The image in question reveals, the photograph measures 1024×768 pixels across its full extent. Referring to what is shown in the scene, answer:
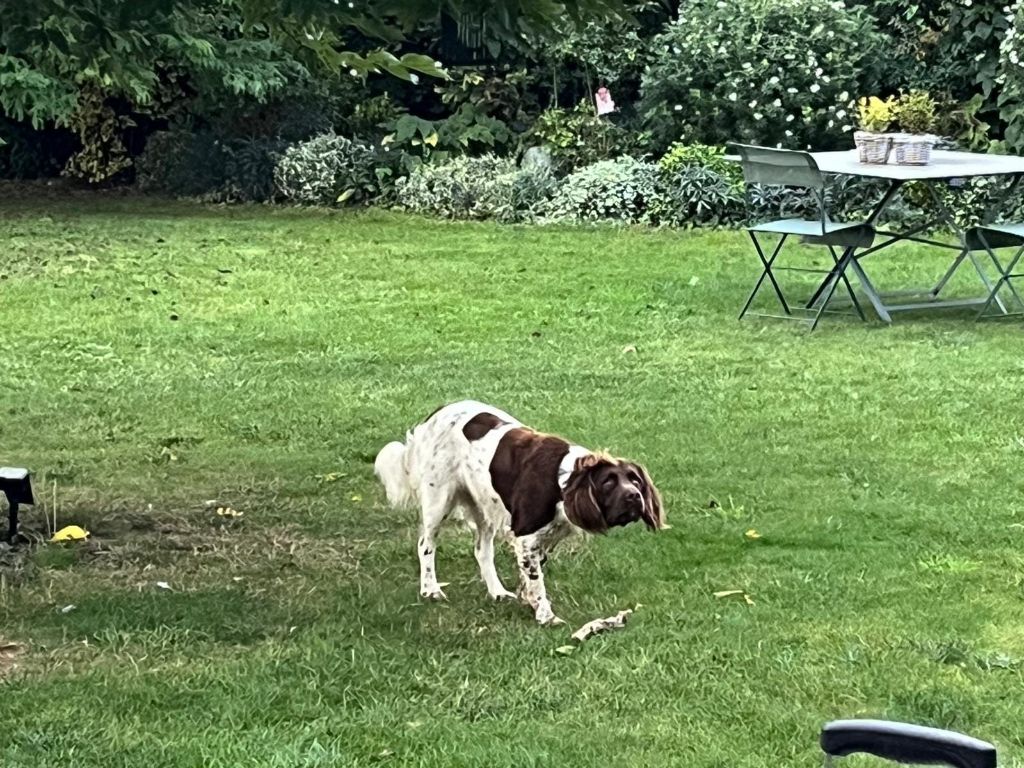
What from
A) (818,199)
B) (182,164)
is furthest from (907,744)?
(182,164)

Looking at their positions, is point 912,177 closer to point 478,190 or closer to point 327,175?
point 478,190

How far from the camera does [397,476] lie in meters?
4.53

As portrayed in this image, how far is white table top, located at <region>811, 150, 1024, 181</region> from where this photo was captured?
8445 millimetres

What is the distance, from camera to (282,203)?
52.2 ft

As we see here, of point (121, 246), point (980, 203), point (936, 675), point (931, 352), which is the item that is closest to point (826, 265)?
point (980, 203)

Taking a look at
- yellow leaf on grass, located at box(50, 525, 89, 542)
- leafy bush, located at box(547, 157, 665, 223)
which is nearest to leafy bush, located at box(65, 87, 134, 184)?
leafy bush, located at box(547, 157, 665, 223)

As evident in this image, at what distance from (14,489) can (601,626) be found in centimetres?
205

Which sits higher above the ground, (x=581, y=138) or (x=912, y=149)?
(x=912, y=149)

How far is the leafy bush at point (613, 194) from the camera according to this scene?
13.8 m

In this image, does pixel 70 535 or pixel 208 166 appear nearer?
pixel 70 535

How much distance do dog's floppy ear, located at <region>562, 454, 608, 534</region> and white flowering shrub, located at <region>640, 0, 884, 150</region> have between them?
10.8 metres

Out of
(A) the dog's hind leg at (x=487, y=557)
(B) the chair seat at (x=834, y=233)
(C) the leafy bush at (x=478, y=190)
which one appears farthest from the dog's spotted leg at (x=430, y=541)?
(C) the leafy bush at (x=478, y=190)

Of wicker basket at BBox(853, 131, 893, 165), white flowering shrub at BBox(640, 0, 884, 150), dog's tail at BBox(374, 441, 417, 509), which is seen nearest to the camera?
dog's tail at BBox(374, 441, 417, 509)

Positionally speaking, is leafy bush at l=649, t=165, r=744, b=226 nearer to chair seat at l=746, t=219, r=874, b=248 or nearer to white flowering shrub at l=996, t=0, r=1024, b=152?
white flowering shrub at l=996, t=0, r=1024, b=152
